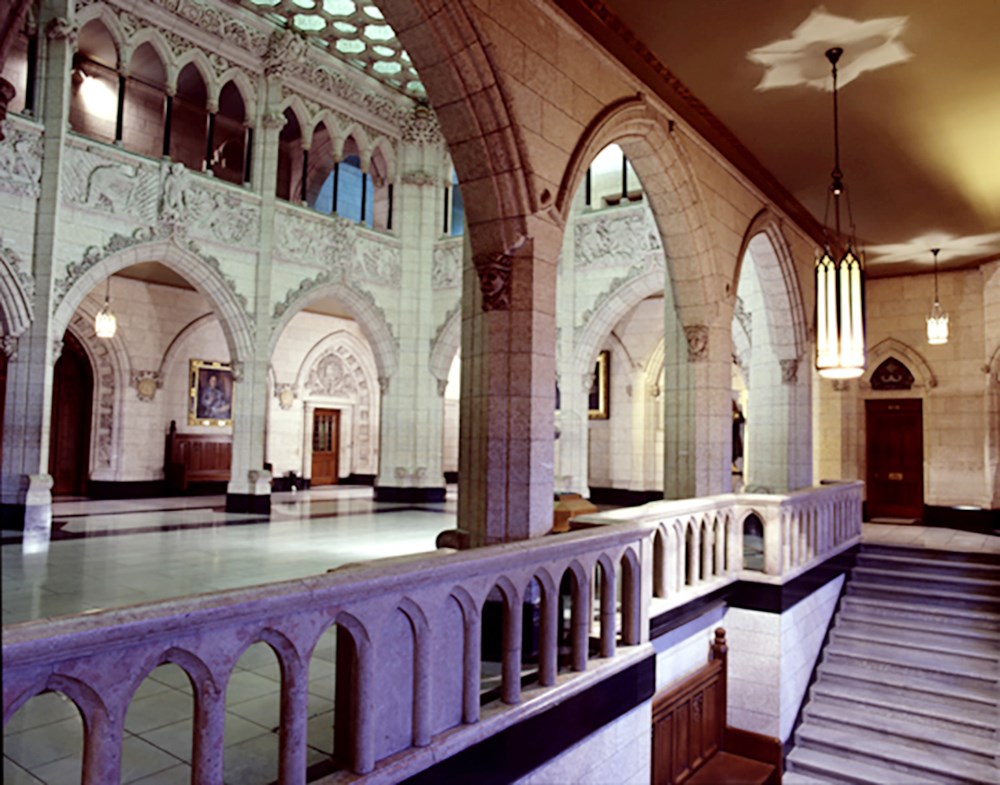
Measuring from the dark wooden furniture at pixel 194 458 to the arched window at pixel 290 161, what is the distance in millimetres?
5410

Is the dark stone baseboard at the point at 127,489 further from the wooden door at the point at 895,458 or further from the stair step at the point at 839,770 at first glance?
the wooden door at the point at 895,458

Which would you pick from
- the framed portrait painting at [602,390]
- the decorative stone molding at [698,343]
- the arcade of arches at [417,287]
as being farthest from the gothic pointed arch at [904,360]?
the decorative stone molding at [698,343]

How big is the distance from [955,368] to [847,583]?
5.23 m

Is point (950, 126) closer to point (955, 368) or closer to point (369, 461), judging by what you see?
point (955, 368)

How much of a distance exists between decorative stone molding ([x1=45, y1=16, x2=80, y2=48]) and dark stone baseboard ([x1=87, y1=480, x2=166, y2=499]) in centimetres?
796

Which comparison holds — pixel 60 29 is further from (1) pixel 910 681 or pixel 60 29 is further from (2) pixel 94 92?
(1) pixel 910 681

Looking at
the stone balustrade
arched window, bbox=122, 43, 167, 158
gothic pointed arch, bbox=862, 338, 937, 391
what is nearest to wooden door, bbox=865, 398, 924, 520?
gothic pointed arch, bbox=862, 338, 937, 391

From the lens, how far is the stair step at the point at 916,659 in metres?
6.51

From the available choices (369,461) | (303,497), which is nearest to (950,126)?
(303,497)

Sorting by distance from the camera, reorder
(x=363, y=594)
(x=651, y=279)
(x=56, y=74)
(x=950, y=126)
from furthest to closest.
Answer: (x=651, y=279) → (x=56, y=74) → (x=950, y=126) → (x=363, y=594)

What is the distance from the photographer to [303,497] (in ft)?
49.0

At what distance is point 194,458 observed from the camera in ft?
49.1

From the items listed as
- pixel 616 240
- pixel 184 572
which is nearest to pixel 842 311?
pixel 184 572

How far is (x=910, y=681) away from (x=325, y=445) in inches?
548
